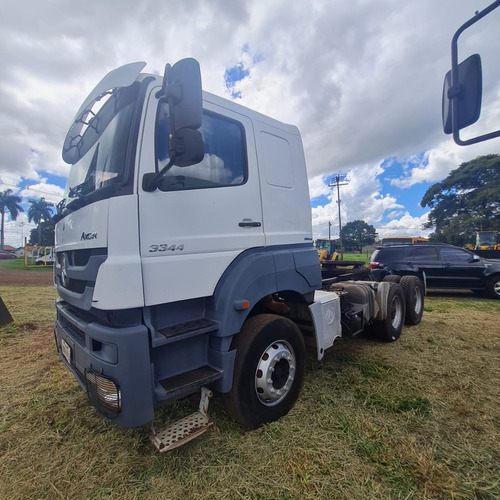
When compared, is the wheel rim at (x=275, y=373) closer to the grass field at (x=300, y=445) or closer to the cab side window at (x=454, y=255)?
the grass field at (x=300, y=445)

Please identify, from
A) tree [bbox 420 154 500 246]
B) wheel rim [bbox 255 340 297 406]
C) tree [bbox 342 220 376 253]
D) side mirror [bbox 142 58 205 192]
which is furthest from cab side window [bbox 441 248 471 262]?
tree [bbox 342 220 376 253]

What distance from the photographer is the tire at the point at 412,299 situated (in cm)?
579

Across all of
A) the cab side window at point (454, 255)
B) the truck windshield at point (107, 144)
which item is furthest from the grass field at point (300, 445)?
the cab side window at point (454, 255)

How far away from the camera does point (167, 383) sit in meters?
2.00

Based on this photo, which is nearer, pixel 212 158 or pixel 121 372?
pixel 121 372

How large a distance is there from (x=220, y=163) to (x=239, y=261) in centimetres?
83

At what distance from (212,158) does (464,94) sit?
175 cm

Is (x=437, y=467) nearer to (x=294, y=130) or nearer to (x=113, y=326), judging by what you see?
(x=113, y=326)

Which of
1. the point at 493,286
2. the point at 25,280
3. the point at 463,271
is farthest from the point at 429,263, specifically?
the point at 25,280

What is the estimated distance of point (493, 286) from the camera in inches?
364

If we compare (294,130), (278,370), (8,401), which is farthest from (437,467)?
(8,401)

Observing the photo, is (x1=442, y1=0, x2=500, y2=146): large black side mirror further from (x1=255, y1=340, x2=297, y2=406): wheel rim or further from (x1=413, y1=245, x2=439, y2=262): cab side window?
(x1=413, y1=245, x2=439, y2=262): cab side window

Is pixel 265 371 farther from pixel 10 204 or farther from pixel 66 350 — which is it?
pixel 10 204

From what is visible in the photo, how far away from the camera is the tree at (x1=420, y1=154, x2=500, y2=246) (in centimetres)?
3641
